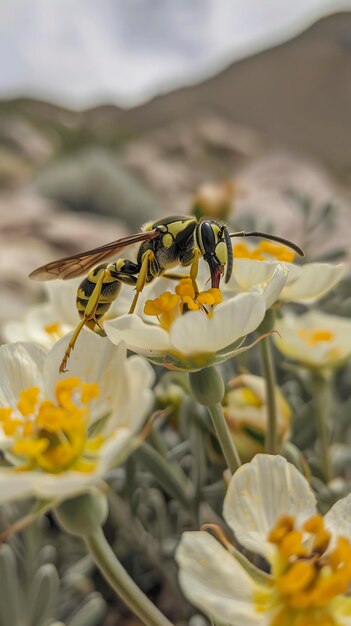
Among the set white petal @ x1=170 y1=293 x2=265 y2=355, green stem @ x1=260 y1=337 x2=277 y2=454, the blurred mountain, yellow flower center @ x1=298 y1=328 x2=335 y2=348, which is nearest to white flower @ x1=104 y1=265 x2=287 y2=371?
white petal @ x1=170 y1=293 x2=265 y2=355

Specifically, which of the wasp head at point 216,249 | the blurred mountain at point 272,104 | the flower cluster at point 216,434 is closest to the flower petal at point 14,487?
the flower cluster at point 216,434

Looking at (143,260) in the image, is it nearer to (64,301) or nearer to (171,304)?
(171,304)

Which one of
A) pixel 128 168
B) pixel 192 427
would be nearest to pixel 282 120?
pixel 128 168

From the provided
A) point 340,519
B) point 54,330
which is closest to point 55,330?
point 54,330

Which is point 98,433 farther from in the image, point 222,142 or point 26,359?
point 222,142

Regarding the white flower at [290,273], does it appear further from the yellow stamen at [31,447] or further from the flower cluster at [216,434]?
the yellow stamen at [31,447]

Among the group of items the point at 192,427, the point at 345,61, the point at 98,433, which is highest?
the point at 345,61

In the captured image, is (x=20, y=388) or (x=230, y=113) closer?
(x=20, y=388)

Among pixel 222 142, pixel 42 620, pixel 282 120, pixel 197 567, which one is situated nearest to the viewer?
pixel 197 567
